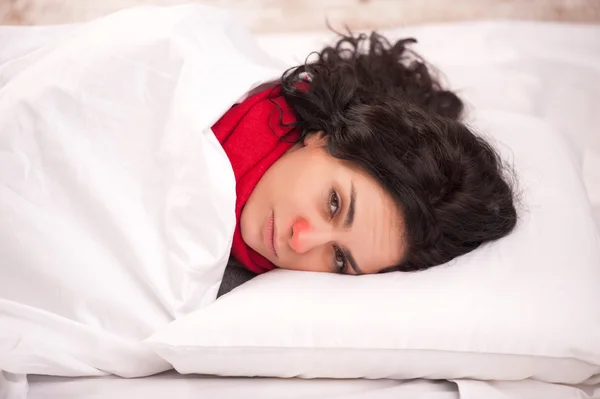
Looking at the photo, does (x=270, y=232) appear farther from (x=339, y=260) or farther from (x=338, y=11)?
(x=338, y=11)

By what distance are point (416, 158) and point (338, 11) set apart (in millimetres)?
879

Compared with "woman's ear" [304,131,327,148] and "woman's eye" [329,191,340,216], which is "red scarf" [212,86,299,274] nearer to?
"woman's ear" [304,131,327,148]

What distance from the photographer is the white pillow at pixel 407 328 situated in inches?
35.2

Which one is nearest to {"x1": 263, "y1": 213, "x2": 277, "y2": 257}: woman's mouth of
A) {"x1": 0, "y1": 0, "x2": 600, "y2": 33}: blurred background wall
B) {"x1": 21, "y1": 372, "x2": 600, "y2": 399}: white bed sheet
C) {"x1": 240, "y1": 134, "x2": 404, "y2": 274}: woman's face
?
{"x1": 240, "y1": 134, "x2": 404, "y2": 274}: woman's face

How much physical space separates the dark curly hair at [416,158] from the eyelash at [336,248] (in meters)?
0.08

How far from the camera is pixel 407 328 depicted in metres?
0.90

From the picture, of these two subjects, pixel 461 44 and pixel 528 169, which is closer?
pixel 528 169

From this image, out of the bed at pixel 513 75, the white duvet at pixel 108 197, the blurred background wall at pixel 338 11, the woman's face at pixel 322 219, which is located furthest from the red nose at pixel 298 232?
the blurred background wall at pixel 338 11

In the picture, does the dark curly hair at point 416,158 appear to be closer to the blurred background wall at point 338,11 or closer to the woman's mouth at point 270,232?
the woman's mouth at point 270,232

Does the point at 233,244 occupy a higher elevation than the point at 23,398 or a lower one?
higher

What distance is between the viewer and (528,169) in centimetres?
121

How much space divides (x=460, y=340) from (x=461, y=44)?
1.01 m

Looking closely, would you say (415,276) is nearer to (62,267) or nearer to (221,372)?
(221,372)

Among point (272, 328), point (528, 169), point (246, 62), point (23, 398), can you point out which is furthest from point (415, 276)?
point (23, 398)
